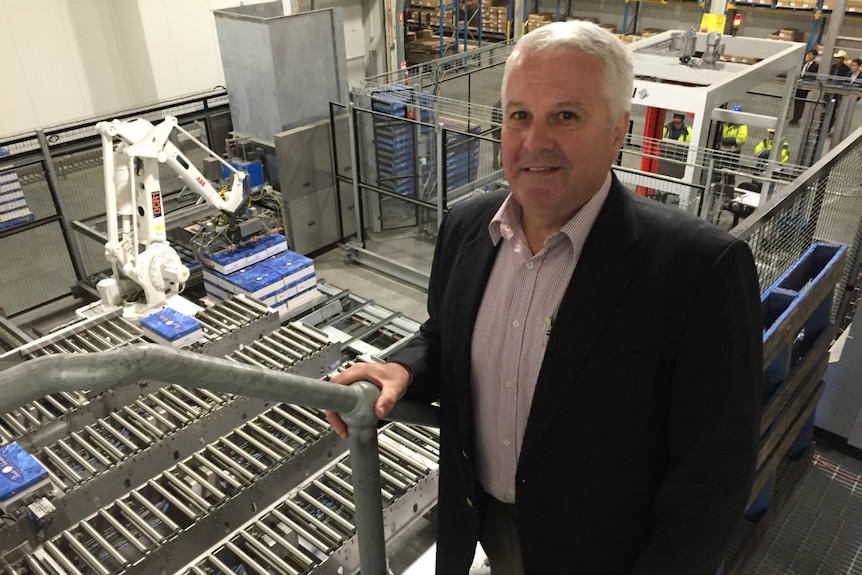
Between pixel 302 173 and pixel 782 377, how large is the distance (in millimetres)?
6306

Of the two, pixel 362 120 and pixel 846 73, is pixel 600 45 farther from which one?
pixel 846 73

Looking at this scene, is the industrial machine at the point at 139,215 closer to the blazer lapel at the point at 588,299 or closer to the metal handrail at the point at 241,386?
the metal handrail at the point at 241,386

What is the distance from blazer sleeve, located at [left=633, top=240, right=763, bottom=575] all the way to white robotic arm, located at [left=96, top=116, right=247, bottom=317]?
536cm

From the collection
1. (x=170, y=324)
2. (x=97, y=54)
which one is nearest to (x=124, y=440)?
(x=170, y=324)

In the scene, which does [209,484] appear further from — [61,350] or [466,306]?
[466,306]

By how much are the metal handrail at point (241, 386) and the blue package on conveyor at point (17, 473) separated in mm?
2381

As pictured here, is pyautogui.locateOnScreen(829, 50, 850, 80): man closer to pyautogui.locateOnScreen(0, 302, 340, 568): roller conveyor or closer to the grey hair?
pyautogui.locateOnScreen(0, 302, 340, 568): roller conveyor

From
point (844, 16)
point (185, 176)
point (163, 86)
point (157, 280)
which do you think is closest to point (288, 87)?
point (185, 176)

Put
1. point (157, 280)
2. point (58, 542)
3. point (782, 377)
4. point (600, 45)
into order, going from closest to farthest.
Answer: point (600, 45) < point (782, 377) < point (58, 542) < point (157, 280)

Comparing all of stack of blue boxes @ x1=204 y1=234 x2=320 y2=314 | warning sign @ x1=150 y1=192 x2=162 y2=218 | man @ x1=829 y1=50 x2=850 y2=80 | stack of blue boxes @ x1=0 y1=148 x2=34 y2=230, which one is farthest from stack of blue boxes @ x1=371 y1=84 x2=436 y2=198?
man @ x1=829 y1=50 x2=850 y2=80

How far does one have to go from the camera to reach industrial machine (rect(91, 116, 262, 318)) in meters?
5.66

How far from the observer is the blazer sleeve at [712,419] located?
132cm

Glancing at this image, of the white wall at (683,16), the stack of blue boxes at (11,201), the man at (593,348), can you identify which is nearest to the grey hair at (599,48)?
the man at (593,348)

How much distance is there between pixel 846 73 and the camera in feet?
33.8
